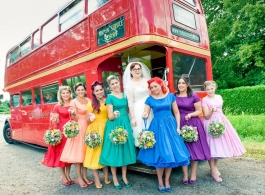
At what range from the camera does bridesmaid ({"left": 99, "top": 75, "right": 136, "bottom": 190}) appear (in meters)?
3.90

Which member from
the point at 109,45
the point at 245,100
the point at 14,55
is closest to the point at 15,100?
the point at 14,55

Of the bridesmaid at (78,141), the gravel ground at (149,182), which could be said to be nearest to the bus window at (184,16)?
the bridesmaid at (78,141)

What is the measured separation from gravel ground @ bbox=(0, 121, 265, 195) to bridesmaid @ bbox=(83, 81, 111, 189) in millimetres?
449

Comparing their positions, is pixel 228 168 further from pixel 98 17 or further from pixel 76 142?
pixel 98 17

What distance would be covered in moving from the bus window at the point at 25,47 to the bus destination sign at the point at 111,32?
4.30 m

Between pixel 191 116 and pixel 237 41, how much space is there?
13042 mm

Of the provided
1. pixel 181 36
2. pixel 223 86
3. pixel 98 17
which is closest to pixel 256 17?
pixel 223 86

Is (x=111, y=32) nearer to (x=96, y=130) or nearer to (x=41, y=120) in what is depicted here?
(x=96, y=130)

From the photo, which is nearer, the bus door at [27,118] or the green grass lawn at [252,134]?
the green grass lawn at [252,134]

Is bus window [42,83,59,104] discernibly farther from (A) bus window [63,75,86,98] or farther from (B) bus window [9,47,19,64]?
(B) bus window [9,47,19,64]

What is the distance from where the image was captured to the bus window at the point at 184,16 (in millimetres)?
4739

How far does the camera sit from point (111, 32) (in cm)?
449

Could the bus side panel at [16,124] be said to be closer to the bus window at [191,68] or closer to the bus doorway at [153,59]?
the bus doorway at [153,59]

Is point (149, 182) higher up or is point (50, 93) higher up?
point (50, 93)
